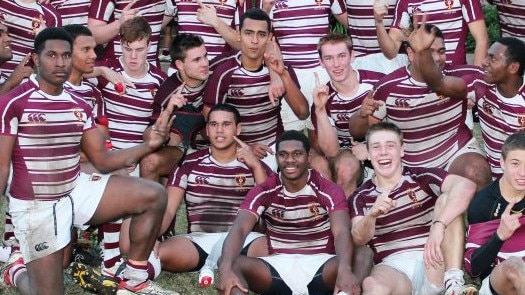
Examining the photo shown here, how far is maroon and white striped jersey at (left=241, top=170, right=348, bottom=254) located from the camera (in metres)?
9.48

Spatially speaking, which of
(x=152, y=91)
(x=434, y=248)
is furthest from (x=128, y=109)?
Result: (x=434, y=248)

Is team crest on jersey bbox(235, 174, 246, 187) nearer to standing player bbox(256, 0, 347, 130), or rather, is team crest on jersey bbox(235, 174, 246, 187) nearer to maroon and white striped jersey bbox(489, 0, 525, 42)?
standing player bbox(256, 0, 347, 130)

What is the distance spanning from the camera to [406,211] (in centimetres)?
935

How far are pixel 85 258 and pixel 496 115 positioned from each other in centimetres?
359

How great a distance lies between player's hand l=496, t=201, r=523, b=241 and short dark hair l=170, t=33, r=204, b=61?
3579mm

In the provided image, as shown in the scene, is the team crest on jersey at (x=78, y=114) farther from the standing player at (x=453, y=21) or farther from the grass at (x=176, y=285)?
the standing player at (x=453, y=21)

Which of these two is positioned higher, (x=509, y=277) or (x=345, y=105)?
(x=345, y=105)

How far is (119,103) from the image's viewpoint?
10.8m

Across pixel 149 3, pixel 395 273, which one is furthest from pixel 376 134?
pixel 149 3

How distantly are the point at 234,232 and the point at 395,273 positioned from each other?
1.25 meters

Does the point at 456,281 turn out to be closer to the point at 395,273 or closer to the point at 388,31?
the point at 395,273

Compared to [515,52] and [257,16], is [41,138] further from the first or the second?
[515,52]

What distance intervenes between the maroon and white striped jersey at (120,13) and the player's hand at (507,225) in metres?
4.51

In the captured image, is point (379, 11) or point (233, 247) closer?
point (233, 247)
